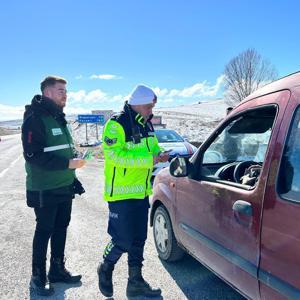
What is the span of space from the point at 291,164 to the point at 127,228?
1.69 meters

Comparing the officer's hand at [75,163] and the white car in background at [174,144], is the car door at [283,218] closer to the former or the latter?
the officer's hand at [75,163]

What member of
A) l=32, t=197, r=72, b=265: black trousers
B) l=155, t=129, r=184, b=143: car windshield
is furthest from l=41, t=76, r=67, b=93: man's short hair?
l=155, t=129, r=184, b=143: car windshield

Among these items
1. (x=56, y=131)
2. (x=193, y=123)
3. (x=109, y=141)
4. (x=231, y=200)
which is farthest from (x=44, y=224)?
(x=193, y=123)

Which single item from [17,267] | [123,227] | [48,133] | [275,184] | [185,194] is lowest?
[17,267]

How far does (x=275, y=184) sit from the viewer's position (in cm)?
226

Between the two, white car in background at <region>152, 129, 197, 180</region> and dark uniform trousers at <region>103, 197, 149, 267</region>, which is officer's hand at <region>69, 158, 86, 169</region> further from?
white car in background at <region>152, 129, 197, 180</region>

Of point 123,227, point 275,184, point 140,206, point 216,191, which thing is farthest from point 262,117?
point 123,227

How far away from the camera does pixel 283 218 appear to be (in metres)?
2.13

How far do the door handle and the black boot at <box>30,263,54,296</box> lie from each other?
6.81 feet

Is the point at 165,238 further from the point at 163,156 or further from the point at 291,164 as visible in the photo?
the point at 291,164

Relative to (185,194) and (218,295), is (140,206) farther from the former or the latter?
(218,295)

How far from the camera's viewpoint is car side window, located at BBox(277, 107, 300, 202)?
218cm

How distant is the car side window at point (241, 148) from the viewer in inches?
122

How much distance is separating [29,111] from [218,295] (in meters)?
2.50
